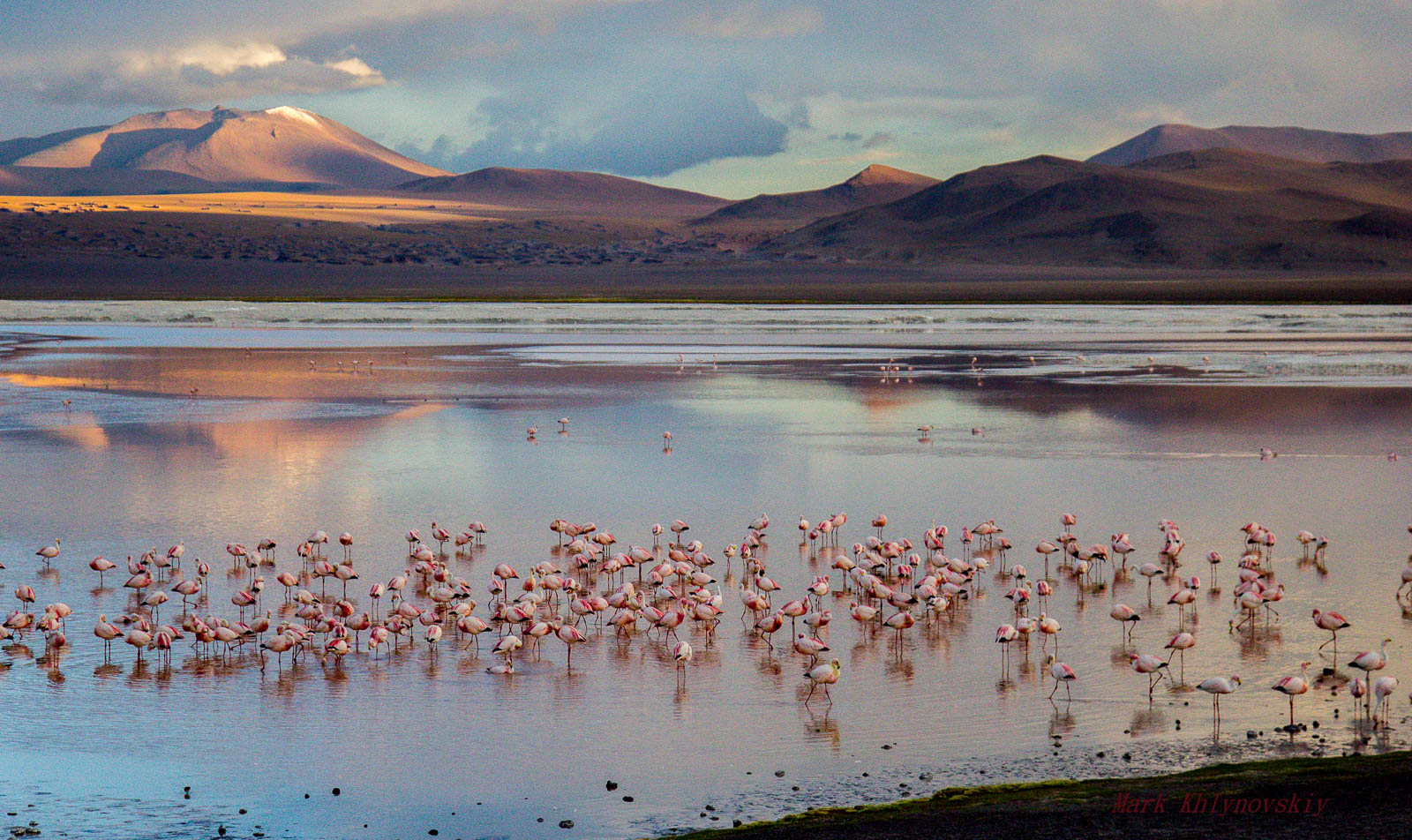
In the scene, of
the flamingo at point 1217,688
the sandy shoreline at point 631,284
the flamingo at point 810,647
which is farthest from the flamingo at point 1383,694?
the sandy shoreline at point 631,284

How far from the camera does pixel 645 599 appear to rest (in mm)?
11414

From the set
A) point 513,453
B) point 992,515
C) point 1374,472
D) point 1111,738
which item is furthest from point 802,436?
point 1111,738

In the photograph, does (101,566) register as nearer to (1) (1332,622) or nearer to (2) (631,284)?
(1) (1332,622)

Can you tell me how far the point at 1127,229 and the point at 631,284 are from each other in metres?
82.4

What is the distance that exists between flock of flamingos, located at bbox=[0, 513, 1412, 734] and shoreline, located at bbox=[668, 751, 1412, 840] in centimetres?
136

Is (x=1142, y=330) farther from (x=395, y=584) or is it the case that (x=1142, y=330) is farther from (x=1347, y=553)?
(x=395, y=584)

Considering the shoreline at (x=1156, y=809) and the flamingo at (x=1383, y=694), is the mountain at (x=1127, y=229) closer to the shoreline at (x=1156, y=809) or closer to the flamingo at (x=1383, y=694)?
the flamingo at (x=1383, y=694)

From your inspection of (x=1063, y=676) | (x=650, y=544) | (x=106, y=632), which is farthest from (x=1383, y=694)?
(x=106, y=632)

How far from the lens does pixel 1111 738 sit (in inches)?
324

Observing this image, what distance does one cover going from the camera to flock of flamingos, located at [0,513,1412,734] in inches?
382

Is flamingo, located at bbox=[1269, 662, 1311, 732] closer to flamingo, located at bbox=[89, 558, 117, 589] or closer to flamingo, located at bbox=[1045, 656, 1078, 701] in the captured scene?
flamingo, located at bbox=[1045, 656, 1078, 701]

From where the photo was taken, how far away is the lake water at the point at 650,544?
770 centimetres

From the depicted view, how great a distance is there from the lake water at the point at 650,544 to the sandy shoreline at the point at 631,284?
51.1 metres

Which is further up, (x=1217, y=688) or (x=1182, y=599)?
(x=1182, y=599)
